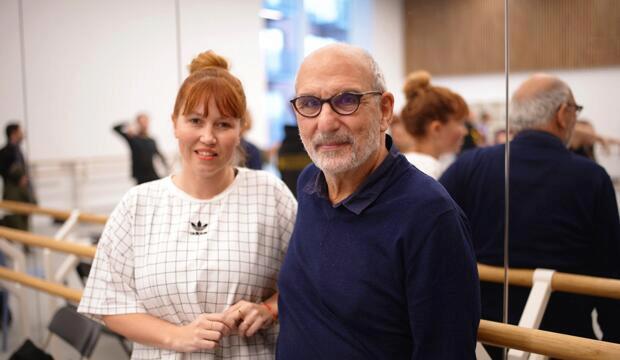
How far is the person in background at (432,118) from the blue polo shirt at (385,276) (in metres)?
0.83

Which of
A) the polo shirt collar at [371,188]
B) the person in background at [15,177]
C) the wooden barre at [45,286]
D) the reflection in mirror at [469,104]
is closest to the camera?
the polo shirt collar at [371,188]

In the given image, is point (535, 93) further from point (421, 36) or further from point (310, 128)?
point (310, 128)

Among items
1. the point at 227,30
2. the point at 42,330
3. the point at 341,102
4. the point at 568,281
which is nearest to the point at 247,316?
the point at 341,102

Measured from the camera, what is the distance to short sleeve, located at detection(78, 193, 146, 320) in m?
1.62

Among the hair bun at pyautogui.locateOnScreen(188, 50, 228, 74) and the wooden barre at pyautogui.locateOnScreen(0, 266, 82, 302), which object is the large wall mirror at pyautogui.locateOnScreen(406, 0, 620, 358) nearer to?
the hair bun at pyautogui.locateOnScreen(188, 50, 228, 74)

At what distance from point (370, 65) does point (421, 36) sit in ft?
2.90

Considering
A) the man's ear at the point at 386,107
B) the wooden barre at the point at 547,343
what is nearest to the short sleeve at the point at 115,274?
the man's ear at the point at 386,107

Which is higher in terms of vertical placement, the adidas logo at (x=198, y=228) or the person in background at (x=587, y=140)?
the person in background at (x=587, y=140)

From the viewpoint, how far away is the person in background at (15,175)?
4.24 metres

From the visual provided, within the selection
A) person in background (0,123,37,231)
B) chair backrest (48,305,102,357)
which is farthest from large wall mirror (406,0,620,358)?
person in background (0,123,37,231)

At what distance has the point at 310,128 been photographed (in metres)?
1.30

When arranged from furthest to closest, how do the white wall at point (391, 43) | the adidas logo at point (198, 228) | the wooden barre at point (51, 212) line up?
the wooden barre at point (51, 212), the white wall at point (391, 43), the adidas logo at point (198, 228)

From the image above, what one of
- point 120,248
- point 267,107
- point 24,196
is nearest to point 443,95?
point 120,248

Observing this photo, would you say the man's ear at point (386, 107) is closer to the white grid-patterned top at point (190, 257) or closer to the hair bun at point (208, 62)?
the white grid-patterned top at point (190, 257)
